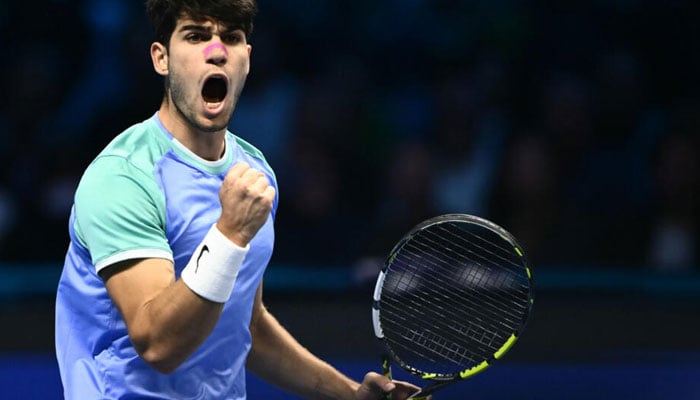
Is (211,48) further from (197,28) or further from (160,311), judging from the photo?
(160,311)

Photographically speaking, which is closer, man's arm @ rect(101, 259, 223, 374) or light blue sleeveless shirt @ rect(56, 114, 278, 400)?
man's arm @ rect(101, 259, 223, 374)

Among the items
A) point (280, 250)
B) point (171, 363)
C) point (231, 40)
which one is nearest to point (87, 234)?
point (171, 363)

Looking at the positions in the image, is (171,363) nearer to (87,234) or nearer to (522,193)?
(87,234)

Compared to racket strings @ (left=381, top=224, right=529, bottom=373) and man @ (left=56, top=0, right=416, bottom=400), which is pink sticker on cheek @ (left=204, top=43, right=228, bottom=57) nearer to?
man @ (left=56, top=0, right=416, bottom=400)

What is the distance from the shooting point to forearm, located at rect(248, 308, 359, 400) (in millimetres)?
3697

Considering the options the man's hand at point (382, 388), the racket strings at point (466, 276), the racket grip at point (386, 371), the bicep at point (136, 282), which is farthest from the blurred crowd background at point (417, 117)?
the bicep at point (136, 282)

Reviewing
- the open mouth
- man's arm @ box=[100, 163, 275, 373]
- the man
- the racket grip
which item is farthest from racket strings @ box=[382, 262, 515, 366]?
man's arm @ box=[100, 163, 275, 373]

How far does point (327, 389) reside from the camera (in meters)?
3.71

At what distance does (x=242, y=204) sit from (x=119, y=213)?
0.30 metres

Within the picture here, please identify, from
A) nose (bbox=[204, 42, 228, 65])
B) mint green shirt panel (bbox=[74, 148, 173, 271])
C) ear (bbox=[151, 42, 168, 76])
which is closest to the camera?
mint green shirt panel (bbox=[74, 148, 173, 271])

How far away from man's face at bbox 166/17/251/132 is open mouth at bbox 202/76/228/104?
1 centimetres

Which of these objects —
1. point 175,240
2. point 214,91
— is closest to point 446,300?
point 214,91

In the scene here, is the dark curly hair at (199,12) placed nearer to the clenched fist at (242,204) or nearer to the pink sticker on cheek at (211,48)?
the pink sticker on cheek at (211,48)

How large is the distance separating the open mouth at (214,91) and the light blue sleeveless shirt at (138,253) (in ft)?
0.44
